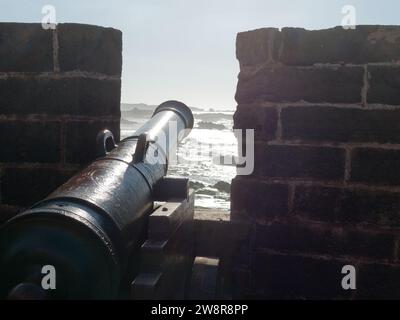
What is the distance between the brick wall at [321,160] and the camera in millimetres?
3076

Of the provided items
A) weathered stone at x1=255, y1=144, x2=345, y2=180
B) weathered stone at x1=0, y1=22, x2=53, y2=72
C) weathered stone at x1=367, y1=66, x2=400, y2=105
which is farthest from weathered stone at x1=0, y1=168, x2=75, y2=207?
weathered stone at x1=367, y1=66, x2=400, y2=105

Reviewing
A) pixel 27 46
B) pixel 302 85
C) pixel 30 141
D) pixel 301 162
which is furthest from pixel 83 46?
pixel 301 162

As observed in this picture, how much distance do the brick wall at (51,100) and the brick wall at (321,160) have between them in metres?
1.07

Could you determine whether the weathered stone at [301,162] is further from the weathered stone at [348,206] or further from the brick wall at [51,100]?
the brick wall at [51,100]

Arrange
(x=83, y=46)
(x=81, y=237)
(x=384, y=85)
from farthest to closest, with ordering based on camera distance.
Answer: (x=83, y=46) → (x=384, y=85) → (x=81, y=237)

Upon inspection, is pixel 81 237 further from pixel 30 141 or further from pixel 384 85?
pixel 384 85

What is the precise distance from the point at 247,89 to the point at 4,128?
6.12 ft

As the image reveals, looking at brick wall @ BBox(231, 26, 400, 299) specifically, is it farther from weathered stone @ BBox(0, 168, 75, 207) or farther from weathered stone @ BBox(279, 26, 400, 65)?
weathered stone @ BBox(0, 168, 75, 207)

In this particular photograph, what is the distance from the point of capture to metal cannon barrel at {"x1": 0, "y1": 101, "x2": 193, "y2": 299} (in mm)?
1910

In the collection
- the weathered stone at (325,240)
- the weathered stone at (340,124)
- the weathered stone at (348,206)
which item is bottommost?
the weathered stone at (325,240)

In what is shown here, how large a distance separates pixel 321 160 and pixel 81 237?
5.95ft

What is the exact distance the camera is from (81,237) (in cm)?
196

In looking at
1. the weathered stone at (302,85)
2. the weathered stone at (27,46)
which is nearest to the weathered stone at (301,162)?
the weathered stone at (302,85)

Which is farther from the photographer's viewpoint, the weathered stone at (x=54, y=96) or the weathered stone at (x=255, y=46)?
the weathered stone at (x=54, y=96)
